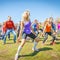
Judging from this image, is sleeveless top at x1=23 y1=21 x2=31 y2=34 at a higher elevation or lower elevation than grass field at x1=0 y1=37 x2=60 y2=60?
higher

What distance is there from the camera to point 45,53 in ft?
51.5

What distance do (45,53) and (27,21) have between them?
2.22 metres

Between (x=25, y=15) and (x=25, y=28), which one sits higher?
(x=25, y=15)

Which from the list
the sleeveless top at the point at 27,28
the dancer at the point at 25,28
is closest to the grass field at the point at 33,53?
the dancer at the point at 25,28

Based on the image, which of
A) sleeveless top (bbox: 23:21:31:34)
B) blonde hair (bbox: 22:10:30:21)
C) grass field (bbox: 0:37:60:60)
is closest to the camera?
blonde hair (bbox: 22:10:30:21)

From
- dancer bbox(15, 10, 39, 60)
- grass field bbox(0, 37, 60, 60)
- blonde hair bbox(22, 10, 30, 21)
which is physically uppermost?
blonde hair bbox(22, 10, 30, 21)

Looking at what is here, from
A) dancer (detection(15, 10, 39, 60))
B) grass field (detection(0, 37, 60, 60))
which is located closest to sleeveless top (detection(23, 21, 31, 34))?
dancer (detection(15, 10, 39, 60))

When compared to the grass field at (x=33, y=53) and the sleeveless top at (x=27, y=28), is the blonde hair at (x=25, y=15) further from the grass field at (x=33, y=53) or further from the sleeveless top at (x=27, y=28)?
the grass field at (x=33, y=53)

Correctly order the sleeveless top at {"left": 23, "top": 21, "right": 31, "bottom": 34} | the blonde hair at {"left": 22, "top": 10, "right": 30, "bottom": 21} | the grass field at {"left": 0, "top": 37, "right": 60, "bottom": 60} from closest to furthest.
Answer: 1. the blonde hair at {"left": 22, "top": 10, "right": 30, "bottom": 21}
2. the sleeveless top at {"left": 23, "top": 21, "right": 31, "bottom": 34}
3. the grass field at {"left": 0, "top": 37, "right": 60, "bottom": 60}

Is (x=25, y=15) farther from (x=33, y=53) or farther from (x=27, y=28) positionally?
(x=33, y=53)

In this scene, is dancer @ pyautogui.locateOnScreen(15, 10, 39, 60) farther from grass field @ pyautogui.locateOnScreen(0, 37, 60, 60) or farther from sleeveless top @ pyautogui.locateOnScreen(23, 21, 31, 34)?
grass field @ pyautogui.locateOnScreen(0, 37, 60, 60)

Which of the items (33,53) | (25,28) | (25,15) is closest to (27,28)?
(25,28)

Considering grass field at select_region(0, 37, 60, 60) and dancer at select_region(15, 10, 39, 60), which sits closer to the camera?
dancer at select_region(15, 10, 39, 60)

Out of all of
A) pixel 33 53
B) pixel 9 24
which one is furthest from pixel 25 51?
pixel 9 24
